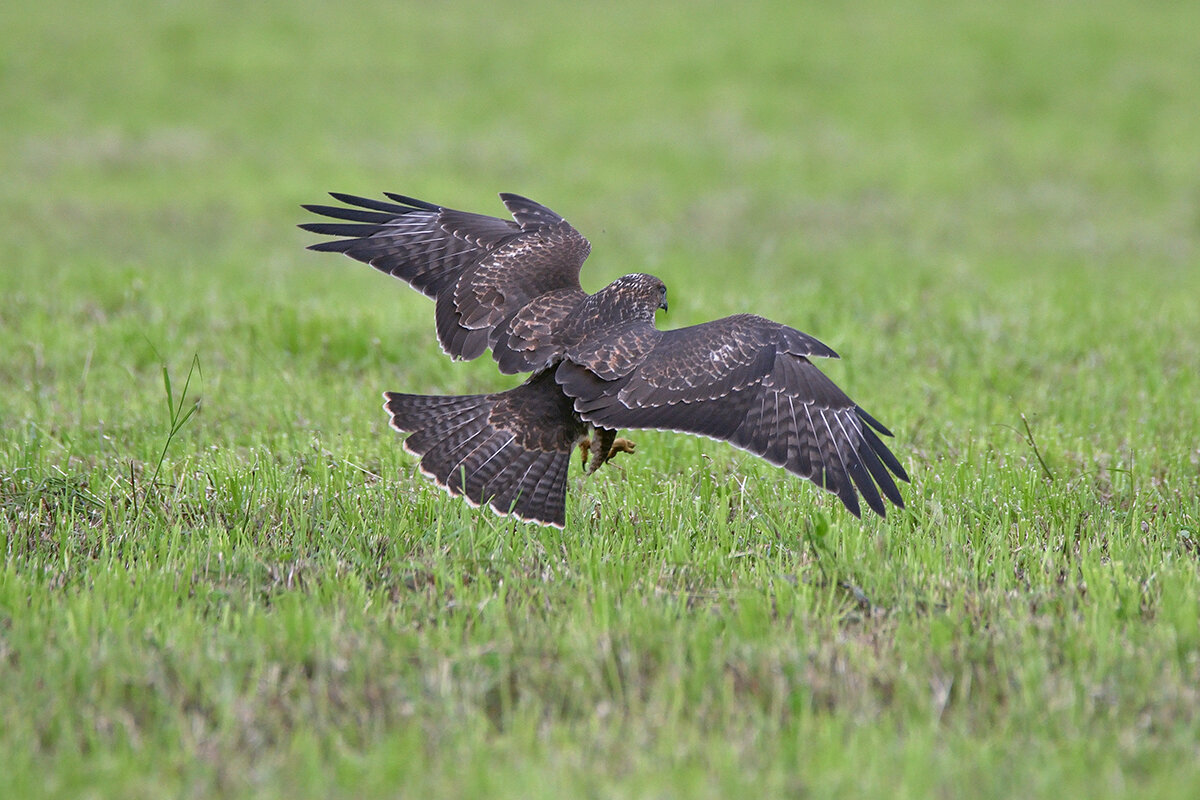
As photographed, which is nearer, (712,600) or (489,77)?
(712,600)

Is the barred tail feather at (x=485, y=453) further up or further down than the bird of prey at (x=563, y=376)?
further down

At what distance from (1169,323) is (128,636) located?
7.67 meters

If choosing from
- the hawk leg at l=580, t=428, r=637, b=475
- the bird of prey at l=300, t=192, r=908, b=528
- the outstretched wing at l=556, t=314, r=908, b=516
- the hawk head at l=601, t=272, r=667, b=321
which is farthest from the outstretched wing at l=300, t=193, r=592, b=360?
the outstretched wing at l=556, t=314, r=908, b=516

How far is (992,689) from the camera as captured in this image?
383cm

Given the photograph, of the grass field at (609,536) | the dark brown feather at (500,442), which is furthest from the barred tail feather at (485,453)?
the grass field at (609,536)

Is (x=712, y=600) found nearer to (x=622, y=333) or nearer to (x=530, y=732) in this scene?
(x=530, y=732)

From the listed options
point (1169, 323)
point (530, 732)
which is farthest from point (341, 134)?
A: point (530, 732)

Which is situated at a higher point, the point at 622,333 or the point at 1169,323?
the point at 1169,323

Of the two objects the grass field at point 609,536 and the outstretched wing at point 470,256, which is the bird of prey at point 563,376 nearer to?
the outstretched wing at point 470,256

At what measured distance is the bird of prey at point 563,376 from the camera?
5082 mm

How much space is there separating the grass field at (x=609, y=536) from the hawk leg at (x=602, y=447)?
0.19m

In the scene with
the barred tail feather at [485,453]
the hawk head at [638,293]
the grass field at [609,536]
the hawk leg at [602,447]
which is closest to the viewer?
the grass field at [609,536]

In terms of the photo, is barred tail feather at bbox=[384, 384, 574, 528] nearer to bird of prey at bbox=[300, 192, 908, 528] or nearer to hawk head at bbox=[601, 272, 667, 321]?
bird of prey at bbox=[300, 192, 908, 528]

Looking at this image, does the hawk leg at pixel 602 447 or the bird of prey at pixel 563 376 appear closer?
the bird of prey at pixel 563 376
